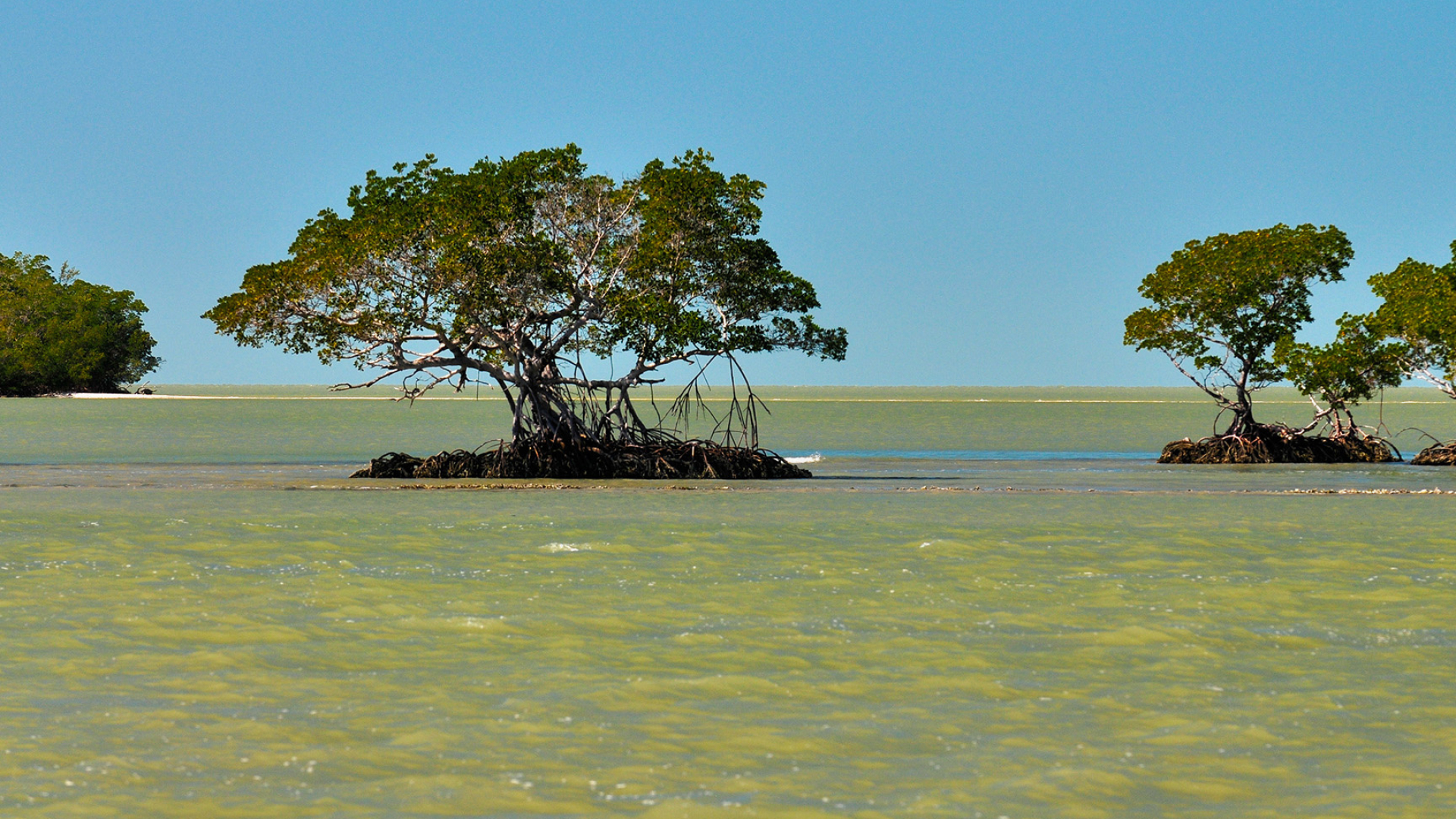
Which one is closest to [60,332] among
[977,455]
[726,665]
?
[977,455]

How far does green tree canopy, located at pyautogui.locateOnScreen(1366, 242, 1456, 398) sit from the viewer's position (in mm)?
31828

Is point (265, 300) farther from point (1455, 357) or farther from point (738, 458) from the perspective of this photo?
point (1455, 357)

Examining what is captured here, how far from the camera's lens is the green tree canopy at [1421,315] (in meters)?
31.8

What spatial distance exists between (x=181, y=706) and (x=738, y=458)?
→ 862 inches

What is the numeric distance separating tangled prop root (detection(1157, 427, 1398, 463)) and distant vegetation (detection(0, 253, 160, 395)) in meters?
82.1

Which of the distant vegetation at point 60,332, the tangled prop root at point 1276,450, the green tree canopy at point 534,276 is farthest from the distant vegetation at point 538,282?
the distant vegetation at point 60,332

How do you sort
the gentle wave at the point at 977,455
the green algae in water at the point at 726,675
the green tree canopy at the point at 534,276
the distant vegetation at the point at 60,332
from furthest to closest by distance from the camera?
1. the distant vegetation at the point at 60,332
2. the gentle wave at the point at 977,455
3. the green tree canopy at the point at 534,276
4. the green algae in water at the point at 726,675

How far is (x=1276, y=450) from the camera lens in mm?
34438

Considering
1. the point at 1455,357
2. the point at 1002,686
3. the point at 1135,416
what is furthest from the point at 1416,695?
the point at 1135,416

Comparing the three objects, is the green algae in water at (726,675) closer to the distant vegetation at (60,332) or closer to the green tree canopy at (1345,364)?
the green tree canopy at (1345,364)

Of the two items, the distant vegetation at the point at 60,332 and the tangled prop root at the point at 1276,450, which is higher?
the distant vegetation at the point at 60,332

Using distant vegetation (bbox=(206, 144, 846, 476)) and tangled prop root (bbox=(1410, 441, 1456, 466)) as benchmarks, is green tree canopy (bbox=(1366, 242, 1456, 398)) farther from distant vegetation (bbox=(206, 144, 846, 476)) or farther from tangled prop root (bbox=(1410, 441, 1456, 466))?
distant vegetation (bbox=(206, 144, 846, 476))

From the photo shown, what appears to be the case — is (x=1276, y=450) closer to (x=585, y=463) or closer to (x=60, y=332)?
(x=585, y=463)

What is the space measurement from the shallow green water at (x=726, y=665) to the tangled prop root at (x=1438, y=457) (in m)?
15.4
